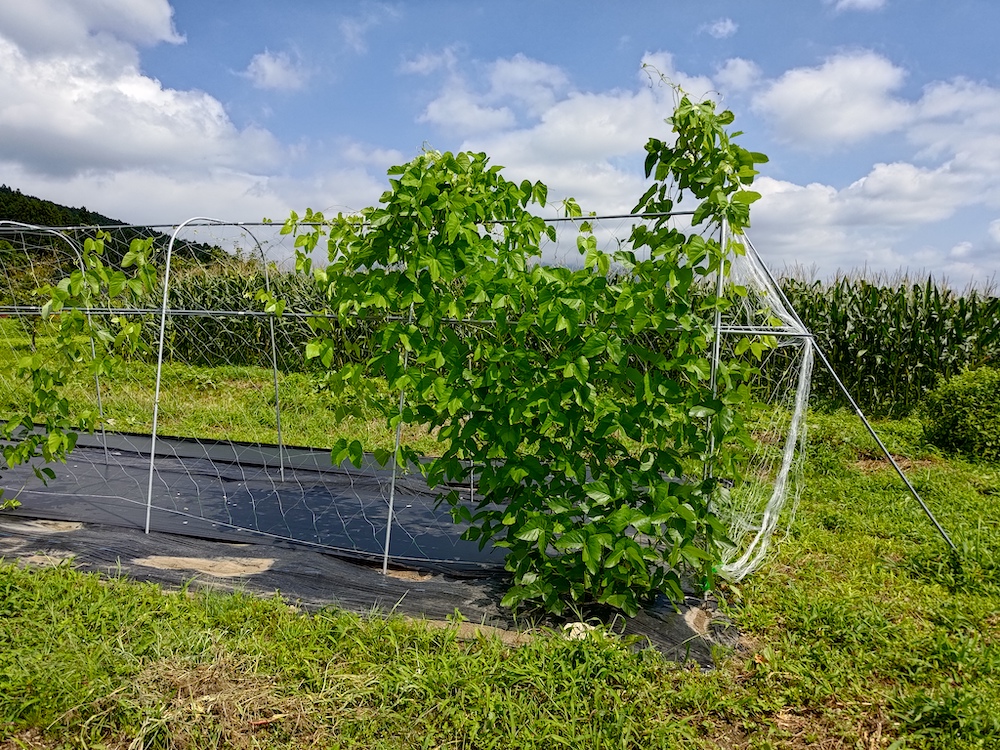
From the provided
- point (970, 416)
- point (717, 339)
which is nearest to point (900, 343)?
point (970, 416)

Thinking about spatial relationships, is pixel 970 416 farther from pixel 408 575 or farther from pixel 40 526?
pixel 40 526

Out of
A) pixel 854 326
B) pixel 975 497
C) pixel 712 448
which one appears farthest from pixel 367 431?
pixel 854 326

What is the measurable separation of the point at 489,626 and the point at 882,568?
7.58 feet

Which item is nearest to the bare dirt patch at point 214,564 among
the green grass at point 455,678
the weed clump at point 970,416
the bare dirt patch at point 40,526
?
the green grass at point 455,678

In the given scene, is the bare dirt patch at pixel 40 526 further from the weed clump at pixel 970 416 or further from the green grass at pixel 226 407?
the weed clump at pixel 970 416

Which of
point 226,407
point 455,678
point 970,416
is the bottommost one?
point 455,678

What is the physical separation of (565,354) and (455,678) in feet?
4.03

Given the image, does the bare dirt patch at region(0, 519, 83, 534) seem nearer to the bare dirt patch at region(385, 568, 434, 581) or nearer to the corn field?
the bare dirt patch at region(385, 568, 434, 581)

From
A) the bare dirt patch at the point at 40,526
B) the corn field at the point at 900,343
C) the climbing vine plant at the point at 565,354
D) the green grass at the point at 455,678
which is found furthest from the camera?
the corn field at the point at 900,343

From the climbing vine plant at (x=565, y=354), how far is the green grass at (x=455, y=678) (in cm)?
41

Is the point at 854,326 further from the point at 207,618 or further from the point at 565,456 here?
the point at 207,618

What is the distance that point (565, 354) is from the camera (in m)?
2.72

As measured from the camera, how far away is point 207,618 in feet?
9.27

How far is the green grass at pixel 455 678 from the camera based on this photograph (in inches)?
89.4
